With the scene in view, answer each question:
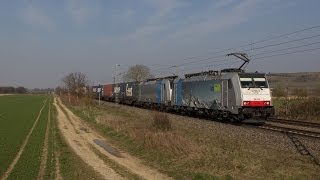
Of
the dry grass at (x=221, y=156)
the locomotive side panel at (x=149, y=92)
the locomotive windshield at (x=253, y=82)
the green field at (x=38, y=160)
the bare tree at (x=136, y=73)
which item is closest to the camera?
the dry grass at (x=221, y=156)

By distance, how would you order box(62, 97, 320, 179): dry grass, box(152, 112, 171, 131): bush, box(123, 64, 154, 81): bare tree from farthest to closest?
box(123, 64, 154, 81): bare tree → box(152, 112, 171, 131): bush → box(62, 97, 320, 179): dry grass

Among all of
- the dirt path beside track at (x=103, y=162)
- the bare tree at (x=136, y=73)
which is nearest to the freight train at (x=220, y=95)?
the dirt path beside track at (x=103, y=162)

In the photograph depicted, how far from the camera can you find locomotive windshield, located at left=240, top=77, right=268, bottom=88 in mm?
27661

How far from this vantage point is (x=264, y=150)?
15812 millimetres

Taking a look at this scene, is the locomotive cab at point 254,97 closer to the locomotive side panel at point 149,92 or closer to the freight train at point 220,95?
the freight train at point 220,95

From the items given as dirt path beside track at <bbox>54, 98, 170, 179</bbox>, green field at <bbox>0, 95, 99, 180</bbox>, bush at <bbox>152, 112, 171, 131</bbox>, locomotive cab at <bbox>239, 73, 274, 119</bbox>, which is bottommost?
dirt path beside track at <bbox>54, 98, 170, 179</bbox>

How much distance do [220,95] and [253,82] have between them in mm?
2693

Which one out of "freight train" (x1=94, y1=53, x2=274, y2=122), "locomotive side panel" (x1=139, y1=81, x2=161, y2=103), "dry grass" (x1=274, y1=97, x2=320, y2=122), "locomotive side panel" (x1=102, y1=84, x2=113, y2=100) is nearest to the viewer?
"freight train" (x1=94, y1=53, x2=274, y2=122)

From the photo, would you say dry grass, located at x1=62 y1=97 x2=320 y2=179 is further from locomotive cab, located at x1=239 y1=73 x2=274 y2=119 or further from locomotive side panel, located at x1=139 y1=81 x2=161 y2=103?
locomotive side panel, located at x1=139 y1=81 x2=161 y2=103

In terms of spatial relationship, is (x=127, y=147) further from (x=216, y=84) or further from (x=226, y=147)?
(x=216, y=84)

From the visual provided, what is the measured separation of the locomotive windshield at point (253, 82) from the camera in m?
27.7

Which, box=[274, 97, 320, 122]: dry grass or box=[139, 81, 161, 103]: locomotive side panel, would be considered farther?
box=[139, 81, 161, 103]: locomotive side panel

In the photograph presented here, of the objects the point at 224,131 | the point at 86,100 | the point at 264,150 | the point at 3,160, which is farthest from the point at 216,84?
the point at 86,100

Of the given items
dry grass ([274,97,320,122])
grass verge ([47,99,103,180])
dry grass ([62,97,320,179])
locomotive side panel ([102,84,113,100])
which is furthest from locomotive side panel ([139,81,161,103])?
grass verge ([47,99,103,180])
